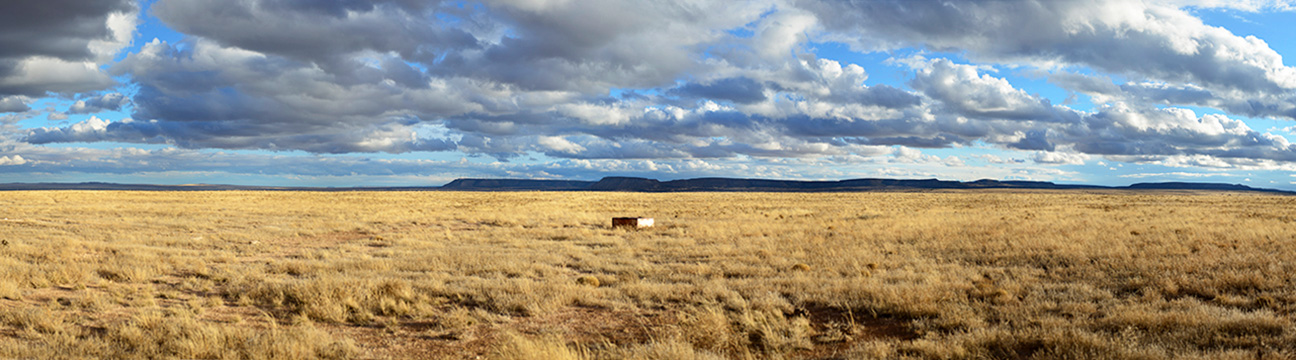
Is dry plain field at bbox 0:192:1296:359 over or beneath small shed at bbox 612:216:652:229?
beneath

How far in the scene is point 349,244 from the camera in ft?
63.4

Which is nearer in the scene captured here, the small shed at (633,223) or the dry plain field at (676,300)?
the dry plain field at (676,300)

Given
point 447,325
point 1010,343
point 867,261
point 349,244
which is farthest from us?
point 349,244

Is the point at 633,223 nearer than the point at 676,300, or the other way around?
the point at 676,300

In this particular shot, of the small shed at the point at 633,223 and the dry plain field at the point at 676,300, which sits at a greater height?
the small shed at the point at 633,223

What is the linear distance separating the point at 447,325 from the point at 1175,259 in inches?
466

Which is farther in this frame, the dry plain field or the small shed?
the small shed

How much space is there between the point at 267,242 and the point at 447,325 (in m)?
14.0

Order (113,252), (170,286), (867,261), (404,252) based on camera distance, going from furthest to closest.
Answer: (404,252), (113,252), (867,261), (170,286)

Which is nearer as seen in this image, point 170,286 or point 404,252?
point 170,286

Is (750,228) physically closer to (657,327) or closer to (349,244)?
(349,244)

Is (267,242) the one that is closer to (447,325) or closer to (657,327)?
(447,325)

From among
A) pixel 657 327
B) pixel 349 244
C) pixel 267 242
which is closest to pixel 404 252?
pixel 349 244

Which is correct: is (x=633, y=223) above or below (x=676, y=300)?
above
